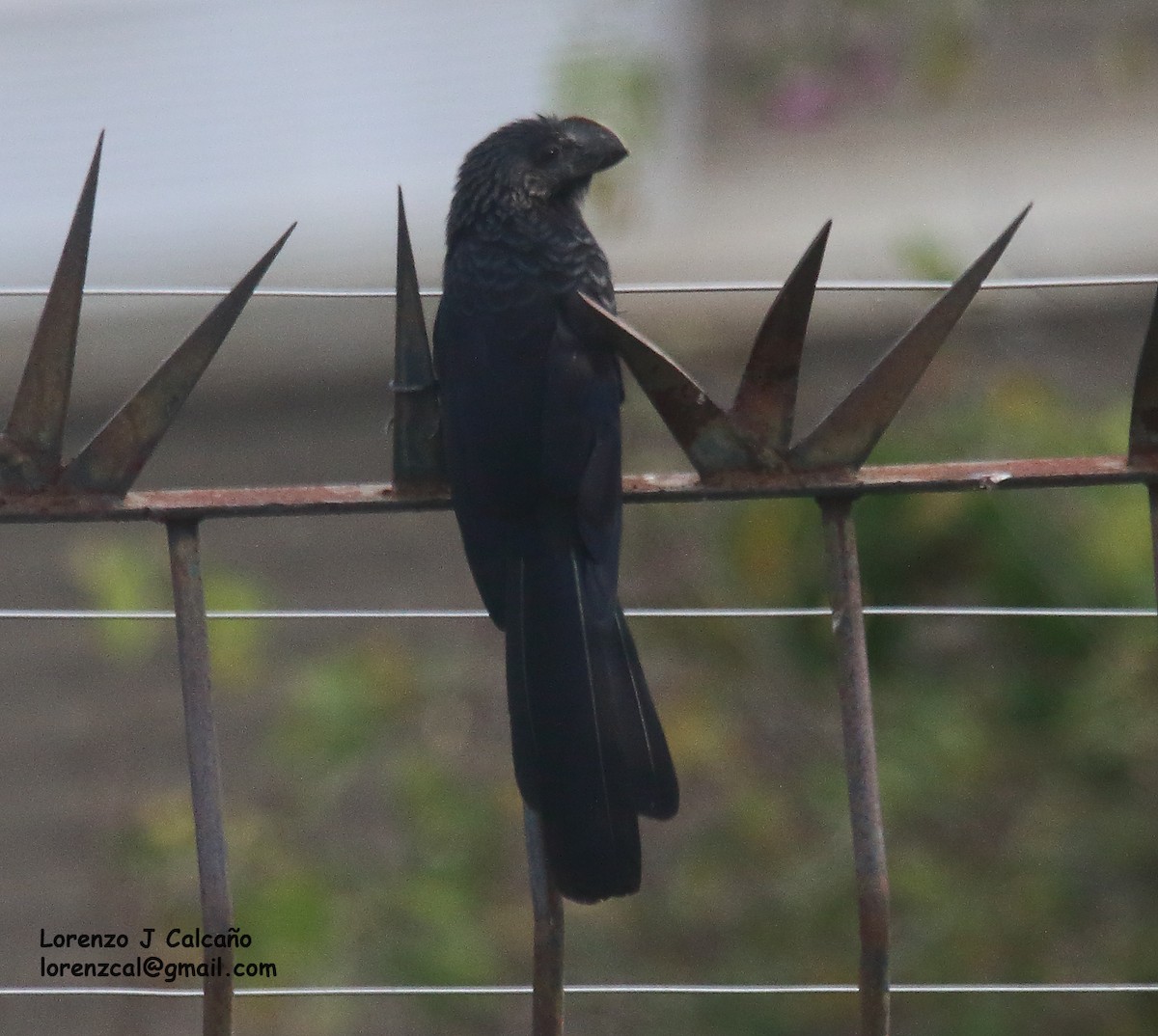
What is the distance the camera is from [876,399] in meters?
1.64

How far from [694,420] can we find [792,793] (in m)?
2.58

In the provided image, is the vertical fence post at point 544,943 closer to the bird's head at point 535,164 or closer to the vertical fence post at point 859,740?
the vertical fence post at point 859,740

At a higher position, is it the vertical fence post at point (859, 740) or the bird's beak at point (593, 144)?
the bird's beak at point (593, 144)

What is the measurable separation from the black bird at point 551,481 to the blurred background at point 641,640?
1.02 m

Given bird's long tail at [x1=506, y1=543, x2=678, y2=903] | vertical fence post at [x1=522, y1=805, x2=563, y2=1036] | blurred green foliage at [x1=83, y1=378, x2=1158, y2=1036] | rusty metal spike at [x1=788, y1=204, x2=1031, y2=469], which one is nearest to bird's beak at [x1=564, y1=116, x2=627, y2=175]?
bird's long tail at [x1=506, y1=543, x2=678, y2=903]

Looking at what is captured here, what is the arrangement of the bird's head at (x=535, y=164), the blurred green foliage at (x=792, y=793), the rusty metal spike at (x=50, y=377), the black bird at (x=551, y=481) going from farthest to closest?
the blurred green foliage at (x=792, y=793), the bird's head at (x=535, y=164), the black bird at (x=551, y=481), the rusty metal spike at (x=50, y=377)

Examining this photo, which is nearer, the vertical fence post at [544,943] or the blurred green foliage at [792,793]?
the vertical fence post at [544,943]

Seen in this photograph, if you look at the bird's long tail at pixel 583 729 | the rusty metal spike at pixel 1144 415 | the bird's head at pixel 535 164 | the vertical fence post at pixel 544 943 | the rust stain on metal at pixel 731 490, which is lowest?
the vertical fence post at pixel 544 943

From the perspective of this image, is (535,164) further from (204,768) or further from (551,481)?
(204,768)

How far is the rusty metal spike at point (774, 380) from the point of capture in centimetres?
162

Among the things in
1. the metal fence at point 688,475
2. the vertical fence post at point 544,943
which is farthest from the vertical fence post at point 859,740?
the vertical fence post at point 544,943

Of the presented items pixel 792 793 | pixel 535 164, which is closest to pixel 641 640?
pixel 792 793

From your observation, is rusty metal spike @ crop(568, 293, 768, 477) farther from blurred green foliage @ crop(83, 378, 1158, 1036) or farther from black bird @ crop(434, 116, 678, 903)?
blurred green foliage @ crop(83, 378, 1158, 1036)

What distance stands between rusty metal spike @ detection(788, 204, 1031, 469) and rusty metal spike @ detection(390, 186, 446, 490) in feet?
1.26
